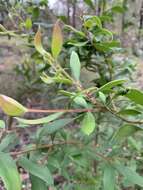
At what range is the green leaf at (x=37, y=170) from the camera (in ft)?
2.62

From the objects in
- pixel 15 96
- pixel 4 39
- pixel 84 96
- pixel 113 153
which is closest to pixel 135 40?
pixel 4 39

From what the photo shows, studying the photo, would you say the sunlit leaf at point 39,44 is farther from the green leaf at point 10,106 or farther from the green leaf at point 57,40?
the green leaf at point 10,106

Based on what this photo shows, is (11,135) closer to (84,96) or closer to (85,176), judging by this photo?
(84,96)

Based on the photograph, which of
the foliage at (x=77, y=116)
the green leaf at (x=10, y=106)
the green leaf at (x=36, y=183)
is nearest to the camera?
the green leaf at (x=10, y=106)

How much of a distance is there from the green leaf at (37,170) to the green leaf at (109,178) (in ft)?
0.55

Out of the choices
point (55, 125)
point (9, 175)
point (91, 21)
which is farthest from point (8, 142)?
point (91, 21)

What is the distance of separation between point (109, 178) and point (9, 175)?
0.31 metres

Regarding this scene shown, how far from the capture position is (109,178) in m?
0.94

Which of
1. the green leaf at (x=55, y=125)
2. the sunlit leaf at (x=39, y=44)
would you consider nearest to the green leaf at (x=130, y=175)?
the green leaf at (x=55, y=125)

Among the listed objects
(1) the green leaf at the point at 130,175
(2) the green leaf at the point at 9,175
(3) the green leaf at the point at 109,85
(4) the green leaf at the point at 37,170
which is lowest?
(1) the green leaf at the point at 130,175

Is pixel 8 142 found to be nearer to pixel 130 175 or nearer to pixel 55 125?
pixel 55 125

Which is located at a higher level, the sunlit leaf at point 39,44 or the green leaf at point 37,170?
the sunlit leaf at point 39,44

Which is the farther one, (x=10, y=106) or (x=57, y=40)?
(x=57, y=40)

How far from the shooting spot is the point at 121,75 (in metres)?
1.37
